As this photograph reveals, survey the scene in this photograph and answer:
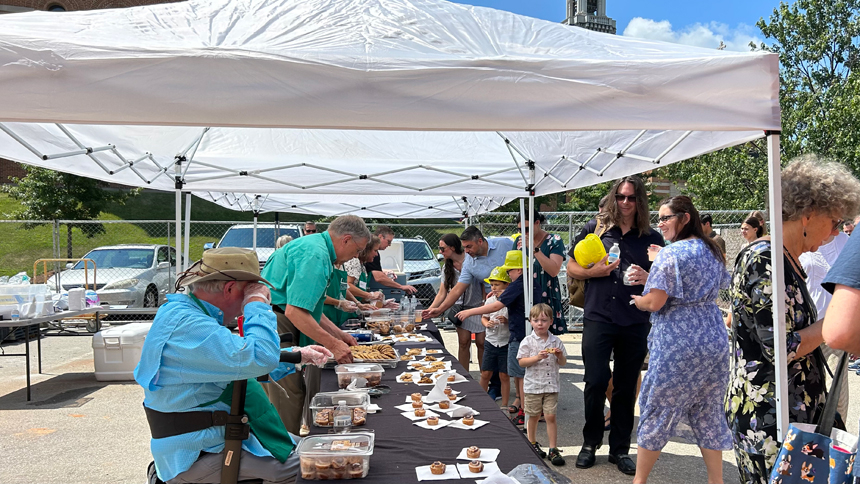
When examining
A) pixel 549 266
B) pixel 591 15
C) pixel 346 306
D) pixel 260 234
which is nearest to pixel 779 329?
pixel 549 266

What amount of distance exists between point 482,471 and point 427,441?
1.30 feet

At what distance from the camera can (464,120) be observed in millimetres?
2695

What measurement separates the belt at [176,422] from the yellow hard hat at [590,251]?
276cm

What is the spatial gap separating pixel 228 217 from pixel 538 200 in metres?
19.8

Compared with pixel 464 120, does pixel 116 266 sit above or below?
below

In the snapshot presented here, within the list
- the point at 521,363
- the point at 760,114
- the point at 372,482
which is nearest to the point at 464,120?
the point at 760,114

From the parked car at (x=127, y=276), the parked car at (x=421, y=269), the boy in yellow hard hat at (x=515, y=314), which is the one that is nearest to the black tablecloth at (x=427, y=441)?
the boy in yellow hard hat at (x=515, y=314)

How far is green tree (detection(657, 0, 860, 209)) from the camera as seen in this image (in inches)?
746

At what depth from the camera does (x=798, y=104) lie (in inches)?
856

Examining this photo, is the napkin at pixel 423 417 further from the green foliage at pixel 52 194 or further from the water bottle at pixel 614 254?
the green foliage at pixel 52 194

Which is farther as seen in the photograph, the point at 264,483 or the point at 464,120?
the point at 464,120

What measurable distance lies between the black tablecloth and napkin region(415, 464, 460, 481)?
2cm

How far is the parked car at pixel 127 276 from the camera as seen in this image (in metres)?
11.6

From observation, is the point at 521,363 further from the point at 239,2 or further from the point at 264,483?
the point at 239,2
